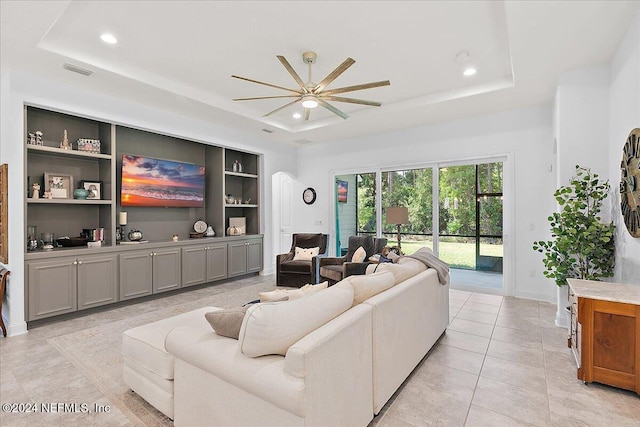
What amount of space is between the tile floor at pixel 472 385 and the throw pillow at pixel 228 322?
0.97 m

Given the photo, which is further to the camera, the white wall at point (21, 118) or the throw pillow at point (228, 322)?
the white wall at point (21, 118)

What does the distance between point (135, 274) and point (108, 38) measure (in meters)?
2.99

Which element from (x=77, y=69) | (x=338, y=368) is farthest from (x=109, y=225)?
(x=338, y=368)

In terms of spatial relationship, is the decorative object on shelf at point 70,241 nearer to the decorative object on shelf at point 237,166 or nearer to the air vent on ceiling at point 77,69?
the air vent on ceiling at point 77,69

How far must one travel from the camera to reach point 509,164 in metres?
4.85

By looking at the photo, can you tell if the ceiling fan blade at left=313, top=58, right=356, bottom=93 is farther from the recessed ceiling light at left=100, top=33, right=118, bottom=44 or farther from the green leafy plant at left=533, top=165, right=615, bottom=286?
the green leafy plant at left=533, top=165, right=615, bottom=286

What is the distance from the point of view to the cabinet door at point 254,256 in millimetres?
6168

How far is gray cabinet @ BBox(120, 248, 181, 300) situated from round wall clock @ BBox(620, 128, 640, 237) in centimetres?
543

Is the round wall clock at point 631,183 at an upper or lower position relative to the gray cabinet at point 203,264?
upper

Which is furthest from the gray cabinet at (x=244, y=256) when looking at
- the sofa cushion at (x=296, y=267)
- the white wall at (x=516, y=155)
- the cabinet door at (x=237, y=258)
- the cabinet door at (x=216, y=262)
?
the white wall at (x=516, y=155)

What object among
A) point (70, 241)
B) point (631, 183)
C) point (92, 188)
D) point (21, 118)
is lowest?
Answer: point (70, 241)

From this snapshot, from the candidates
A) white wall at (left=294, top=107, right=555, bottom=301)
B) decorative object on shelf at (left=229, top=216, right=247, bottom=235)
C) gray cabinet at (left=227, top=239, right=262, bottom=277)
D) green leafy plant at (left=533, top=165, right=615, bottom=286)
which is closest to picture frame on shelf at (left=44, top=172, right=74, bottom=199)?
gray cabinet at (left=227, top=239, right=262, bottom=277)

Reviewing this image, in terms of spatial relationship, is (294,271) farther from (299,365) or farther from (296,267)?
(299,365)

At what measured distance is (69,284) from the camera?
3.80 meters
